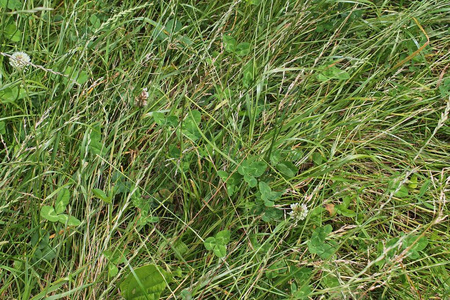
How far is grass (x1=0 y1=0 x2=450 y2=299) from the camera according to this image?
6.39 ft

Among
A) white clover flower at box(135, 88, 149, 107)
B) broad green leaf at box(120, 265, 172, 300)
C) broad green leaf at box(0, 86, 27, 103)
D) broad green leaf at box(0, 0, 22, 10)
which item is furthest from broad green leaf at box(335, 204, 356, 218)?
broad green leaf at box(0, 0, 22, 10)

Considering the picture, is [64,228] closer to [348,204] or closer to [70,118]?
[70,118]

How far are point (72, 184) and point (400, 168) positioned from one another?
151 cm

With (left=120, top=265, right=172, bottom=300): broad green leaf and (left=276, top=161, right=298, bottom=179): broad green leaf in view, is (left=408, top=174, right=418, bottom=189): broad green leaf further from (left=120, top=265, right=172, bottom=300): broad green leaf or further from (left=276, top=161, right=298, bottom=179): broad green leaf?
(left=120, top=265, right=172, bottom=300): broad green leaf

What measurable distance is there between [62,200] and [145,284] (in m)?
0.44

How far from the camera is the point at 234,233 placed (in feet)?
7.09

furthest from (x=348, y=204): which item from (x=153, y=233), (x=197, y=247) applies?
(x=153, y=233)

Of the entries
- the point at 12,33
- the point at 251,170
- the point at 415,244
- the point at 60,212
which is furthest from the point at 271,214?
the point at 12,33

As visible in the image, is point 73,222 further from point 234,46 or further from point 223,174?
point 234,46

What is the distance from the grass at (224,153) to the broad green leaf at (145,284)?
0.05 ft

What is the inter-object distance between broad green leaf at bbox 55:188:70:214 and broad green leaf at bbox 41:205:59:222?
2cm

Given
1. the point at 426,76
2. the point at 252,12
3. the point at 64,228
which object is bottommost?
the point at 64,228

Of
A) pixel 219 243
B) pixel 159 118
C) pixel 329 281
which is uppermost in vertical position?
pixel 159 118

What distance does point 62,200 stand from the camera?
1.95 metres
